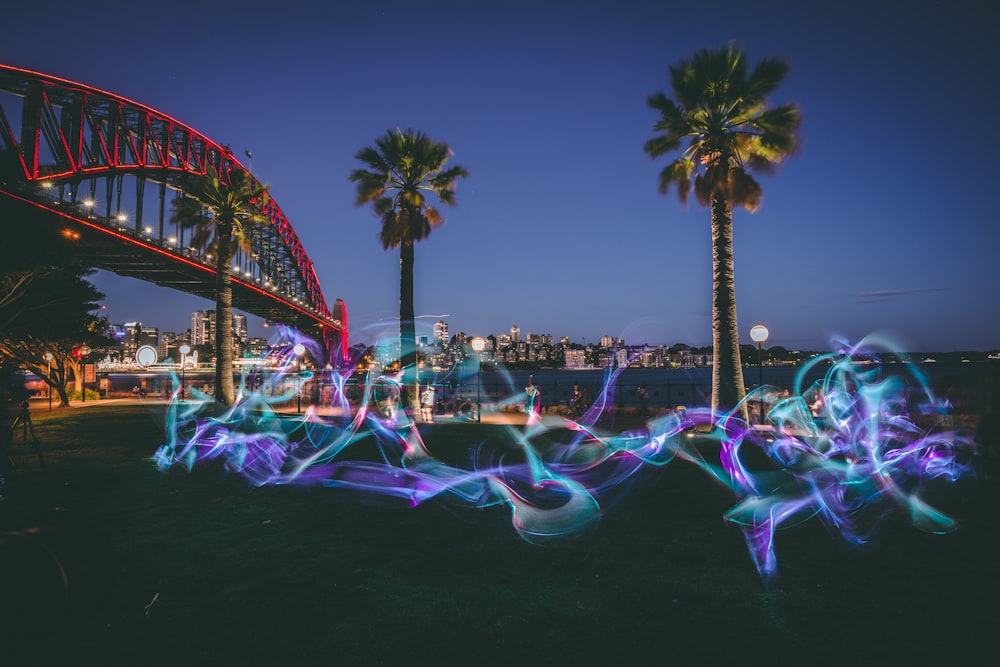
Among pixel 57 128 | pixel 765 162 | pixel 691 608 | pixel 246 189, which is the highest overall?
pixel 57 128

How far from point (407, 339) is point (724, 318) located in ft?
38.9

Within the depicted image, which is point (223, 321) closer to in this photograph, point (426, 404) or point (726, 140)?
point (426, 404)

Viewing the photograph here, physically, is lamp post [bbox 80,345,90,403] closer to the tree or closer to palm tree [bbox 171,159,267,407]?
the tree

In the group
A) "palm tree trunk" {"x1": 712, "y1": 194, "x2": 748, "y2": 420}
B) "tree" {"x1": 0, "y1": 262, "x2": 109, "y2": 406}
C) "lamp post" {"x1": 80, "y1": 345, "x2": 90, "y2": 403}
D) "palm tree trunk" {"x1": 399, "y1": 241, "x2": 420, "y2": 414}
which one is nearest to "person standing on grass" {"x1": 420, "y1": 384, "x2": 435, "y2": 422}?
"palm tree trunk" {"x1": 399, "y1": 241, "x2": 420, "y2": 414}

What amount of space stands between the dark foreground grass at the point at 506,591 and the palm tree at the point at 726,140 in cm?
834

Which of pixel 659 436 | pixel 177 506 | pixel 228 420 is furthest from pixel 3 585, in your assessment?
pixel 228 420

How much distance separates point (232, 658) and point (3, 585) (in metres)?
3.40

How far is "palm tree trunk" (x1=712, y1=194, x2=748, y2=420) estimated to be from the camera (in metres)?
16.2

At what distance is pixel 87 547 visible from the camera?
5.47 ft

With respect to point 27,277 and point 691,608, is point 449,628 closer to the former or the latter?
point 691,608

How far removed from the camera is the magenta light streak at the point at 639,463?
323 inches

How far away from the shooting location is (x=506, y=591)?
17.7 ft

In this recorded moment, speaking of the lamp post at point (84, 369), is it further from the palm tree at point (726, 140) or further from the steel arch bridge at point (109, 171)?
the palm tree at point (726, 140)

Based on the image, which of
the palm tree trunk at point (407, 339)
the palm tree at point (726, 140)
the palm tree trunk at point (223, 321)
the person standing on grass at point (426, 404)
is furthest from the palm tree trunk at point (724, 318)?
the palm tree trunk at point (223, 321)
